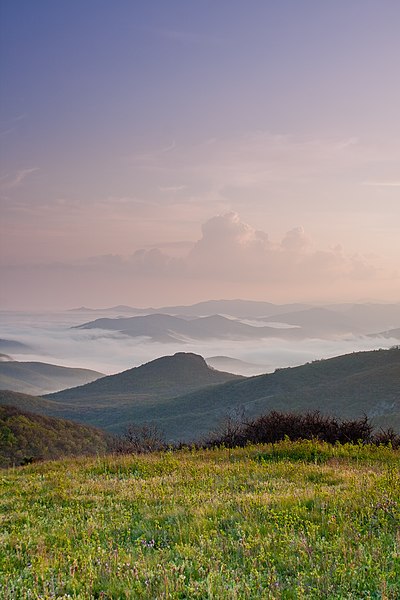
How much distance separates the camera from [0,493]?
12.0m

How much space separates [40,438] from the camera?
47.9 metres

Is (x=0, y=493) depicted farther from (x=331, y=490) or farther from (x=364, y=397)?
(x=364, y=397)

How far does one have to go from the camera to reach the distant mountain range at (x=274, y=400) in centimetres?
7231

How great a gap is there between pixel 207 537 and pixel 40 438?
145 feet

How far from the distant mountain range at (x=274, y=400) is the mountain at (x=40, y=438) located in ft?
49.1

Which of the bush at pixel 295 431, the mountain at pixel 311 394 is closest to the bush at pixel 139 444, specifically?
the bush at pixel 295 431

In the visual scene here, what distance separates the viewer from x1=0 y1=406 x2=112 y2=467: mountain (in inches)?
1668

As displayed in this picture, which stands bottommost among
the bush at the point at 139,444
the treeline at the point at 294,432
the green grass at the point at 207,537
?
the bush at the point at 139,444

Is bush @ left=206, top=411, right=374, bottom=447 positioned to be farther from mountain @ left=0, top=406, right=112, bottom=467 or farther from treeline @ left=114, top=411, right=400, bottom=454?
mountain @ left=0, top=406, right=112, bottom=467

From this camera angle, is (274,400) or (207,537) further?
(274,400)

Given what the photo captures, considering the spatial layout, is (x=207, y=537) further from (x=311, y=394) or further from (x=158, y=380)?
(x=158, y=380)

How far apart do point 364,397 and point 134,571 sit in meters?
71.5

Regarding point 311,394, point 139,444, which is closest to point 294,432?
point 139,444

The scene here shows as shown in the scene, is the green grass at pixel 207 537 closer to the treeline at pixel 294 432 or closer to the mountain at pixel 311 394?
the treeline at pixel 294 432
